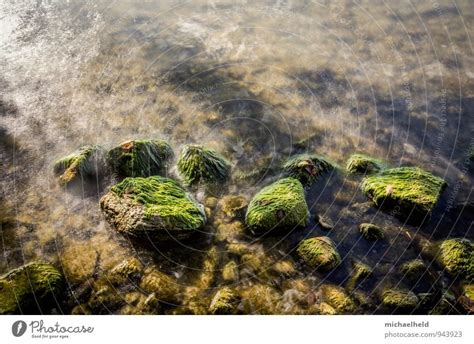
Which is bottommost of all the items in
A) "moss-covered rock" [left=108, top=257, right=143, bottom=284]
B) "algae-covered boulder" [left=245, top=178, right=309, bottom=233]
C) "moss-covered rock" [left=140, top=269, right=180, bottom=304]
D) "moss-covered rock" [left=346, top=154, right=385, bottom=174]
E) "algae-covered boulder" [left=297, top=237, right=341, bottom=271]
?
"moss-covered rock" [left=140, top=269, right=180, bottom=304]

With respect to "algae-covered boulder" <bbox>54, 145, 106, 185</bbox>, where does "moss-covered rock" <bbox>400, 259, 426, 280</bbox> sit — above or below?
below

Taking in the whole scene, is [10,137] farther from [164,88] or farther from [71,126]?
[164,88]

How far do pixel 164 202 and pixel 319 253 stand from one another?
3403 mm

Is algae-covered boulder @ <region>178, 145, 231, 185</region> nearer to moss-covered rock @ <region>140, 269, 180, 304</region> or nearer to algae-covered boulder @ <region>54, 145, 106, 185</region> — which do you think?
algae-covered boulder @ <region>54, 145, 106, 185</region>

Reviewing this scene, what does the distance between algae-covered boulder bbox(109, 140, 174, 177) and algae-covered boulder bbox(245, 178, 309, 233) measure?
2.72 metres

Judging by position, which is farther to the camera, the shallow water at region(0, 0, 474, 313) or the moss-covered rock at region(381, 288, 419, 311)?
the shallow water at region(0, 0, 474, 313)

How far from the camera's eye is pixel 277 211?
936cm

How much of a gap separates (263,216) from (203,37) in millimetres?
8769

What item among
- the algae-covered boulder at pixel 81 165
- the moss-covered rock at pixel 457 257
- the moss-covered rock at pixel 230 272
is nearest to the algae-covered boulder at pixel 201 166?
the algae-covered boulder at pixel 81 165

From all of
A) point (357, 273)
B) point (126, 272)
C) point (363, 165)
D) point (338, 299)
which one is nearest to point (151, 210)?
point (126, 272)

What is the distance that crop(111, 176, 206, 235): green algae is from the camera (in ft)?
29.8

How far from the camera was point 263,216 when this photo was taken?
9328 millimetres

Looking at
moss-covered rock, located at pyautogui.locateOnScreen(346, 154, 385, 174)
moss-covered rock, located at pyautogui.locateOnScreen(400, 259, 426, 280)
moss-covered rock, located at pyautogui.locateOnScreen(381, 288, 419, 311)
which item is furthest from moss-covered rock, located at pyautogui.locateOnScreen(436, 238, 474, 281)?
moss-covered rock, located at pyautogui.locateOnScreen(346, 154, 385, 174)

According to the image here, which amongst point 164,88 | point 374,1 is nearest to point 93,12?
point 164,88
